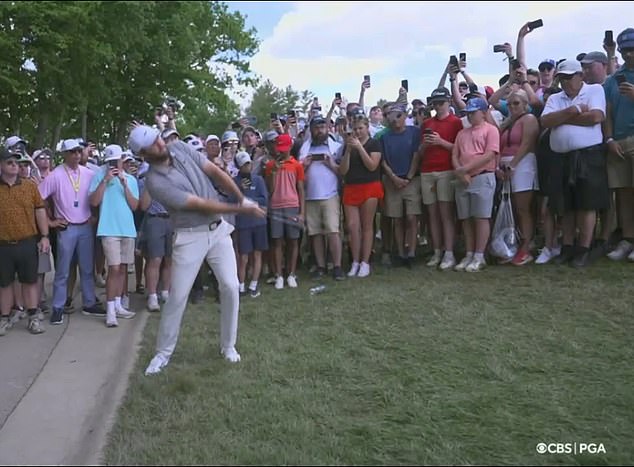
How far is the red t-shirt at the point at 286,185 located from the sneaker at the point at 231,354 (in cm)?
311

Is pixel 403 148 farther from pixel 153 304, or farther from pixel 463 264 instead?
pixel 153 304

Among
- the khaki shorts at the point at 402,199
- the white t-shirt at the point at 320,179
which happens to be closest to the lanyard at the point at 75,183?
the white t-shirt at the point at 320,179

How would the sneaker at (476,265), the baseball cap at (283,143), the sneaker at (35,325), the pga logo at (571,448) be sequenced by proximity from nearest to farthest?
the pga logo at (571,448), the sneaker at (35,325), the sneaker at (476,265), the baseball cap at (283,143)

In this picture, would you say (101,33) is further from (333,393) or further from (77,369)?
(333,393)

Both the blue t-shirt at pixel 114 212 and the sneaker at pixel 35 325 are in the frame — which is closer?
the sneaker at pixel 35 325

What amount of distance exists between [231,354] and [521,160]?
175 inches

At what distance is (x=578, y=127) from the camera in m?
7.64

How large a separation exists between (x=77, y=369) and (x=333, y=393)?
8.03 ft

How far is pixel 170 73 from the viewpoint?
28.8 m

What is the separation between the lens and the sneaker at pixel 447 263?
845 centimetres

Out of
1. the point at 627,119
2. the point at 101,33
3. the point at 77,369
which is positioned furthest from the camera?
the point at 101,33

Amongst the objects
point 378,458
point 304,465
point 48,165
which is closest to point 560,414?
point 378,458

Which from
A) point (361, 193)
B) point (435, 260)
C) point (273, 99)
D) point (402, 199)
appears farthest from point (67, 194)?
point (273, 99)

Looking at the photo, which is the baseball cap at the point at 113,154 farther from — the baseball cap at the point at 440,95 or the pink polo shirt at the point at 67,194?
the baseball cap at the point at 440,95
